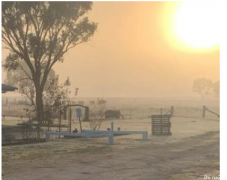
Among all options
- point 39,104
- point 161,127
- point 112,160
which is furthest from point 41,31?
point 112,160

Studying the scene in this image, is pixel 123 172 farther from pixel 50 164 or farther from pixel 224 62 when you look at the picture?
pixel 224 62

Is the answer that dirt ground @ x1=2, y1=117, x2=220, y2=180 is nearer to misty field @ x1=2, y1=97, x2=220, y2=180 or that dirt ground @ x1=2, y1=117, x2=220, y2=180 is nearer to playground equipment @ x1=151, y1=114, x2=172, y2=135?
misty field @ x1=2, y1=97, x2=220, y2=180

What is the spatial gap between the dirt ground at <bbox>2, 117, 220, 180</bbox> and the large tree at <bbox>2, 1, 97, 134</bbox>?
9545mm

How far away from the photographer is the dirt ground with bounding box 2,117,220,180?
7516 mm

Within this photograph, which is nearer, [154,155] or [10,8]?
[154,155]

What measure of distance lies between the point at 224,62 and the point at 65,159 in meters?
4.69

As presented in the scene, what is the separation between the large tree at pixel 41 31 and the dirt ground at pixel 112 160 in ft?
31.3

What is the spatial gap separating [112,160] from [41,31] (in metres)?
14.7

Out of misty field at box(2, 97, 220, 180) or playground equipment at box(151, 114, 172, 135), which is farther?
playground equipment at box(151, 114, 172, 135)

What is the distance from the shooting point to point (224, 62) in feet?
24.2

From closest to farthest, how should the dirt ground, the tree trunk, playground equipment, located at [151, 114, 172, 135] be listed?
the dirt ground < playground equipment, located at [151, 114, 172, 135] < the tree trunk

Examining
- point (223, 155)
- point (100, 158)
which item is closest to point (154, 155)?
point (100, 158)

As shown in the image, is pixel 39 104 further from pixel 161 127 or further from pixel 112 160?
pixel 112 160

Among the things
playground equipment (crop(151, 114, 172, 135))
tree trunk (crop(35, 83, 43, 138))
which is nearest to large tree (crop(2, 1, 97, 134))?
tree trunk (crop(35, 83, 43, 138))
